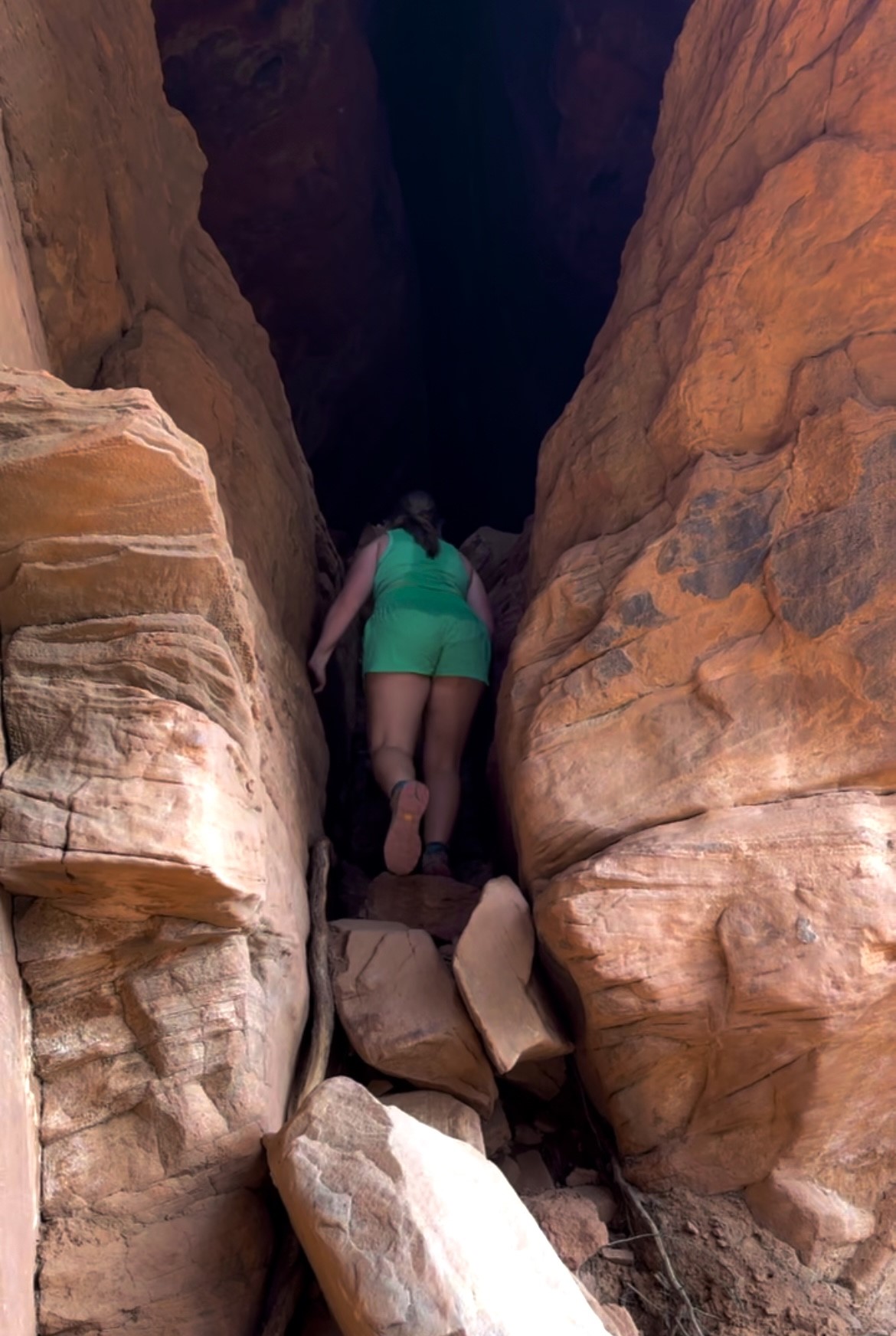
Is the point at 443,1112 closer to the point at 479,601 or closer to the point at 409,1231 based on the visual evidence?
the point at 409,1231

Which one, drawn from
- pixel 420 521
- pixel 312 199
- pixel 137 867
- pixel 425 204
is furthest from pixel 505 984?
pixel 425 204

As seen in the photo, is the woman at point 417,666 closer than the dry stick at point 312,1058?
No

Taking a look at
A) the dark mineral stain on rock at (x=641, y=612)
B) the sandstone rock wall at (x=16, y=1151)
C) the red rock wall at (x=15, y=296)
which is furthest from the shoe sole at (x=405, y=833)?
the red rock wall at (x=15, y=296)

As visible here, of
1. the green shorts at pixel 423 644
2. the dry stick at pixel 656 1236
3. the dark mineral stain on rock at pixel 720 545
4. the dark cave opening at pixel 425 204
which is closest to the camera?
the dry stick at pixel 656 1236

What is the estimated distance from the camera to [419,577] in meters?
4.82

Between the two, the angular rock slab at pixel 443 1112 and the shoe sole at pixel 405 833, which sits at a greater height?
the shoe sole at pixel 405 833

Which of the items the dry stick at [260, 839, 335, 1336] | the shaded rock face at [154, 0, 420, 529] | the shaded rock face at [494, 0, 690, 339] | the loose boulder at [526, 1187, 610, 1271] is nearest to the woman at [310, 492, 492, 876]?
the dry stick at [260, 839, 335, 1336]

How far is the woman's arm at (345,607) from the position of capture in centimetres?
447

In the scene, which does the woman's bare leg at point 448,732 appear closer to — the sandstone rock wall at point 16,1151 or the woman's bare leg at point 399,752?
the woman's bare leg at point 399,752

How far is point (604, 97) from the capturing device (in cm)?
768

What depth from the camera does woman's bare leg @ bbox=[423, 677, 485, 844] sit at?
4.53m

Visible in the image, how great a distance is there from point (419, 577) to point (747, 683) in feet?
6.14

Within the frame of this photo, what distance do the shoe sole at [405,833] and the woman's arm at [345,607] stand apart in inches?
27.0

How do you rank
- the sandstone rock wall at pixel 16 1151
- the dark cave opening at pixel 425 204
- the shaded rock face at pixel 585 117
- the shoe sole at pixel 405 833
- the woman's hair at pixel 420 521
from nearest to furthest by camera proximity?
the sandstone rock wall at pixel 16 1151 → the shoe sole at pixel 405 833 → the woman's hair at pixel 420 521 → the dark cave opening at pixel 425 204 → the shaded rock face at pixel 585 117
